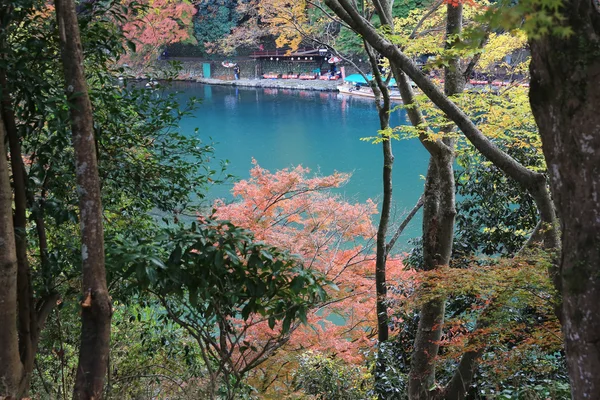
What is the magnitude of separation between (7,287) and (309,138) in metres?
16.3

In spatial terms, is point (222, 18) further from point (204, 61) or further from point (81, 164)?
point (81, 164)

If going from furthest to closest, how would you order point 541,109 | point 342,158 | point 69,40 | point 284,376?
point 342,158 < point 284,376 < point 69,40 < point 541,109

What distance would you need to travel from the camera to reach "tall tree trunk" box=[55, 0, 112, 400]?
188 centimetres

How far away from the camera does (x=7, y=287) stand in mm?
1901

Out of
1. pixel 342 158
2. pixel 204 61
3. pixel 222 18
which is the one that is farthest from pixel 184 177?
pixel 204 61

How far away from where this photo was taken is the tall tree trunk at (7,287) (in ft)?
6.20

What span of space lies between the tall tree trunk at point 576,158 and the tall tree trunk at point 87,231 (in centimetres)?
152

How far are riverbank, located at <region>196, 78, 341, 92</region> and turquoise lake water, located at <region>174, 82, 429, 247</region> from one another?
1.96 feet

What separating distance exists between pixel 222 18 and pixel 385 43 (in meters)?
26.1

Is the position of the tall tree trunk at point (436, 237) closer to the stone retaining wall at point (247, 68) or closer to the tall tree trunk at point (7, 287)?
the tall tree trunk at point (7, 287)

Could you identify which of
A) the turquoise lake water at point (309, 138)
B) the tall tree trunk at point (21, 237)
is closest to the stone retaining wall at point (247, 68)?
the turquoise lake water at point (309, 138)

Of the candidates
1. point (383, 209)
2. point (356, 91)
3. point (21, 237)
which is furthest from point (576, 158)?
point (356, 91)

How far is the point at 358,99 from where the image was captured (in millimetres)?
24828

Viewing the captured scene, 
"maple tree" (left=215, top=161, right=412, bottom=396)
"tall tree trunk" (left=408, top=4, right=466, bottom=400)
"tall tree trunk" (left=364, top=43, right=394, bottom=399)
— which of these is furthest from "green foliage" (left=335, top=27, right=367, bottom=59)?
"tall tree trunk" (left=408, top=4, right=466, bottom=400)
